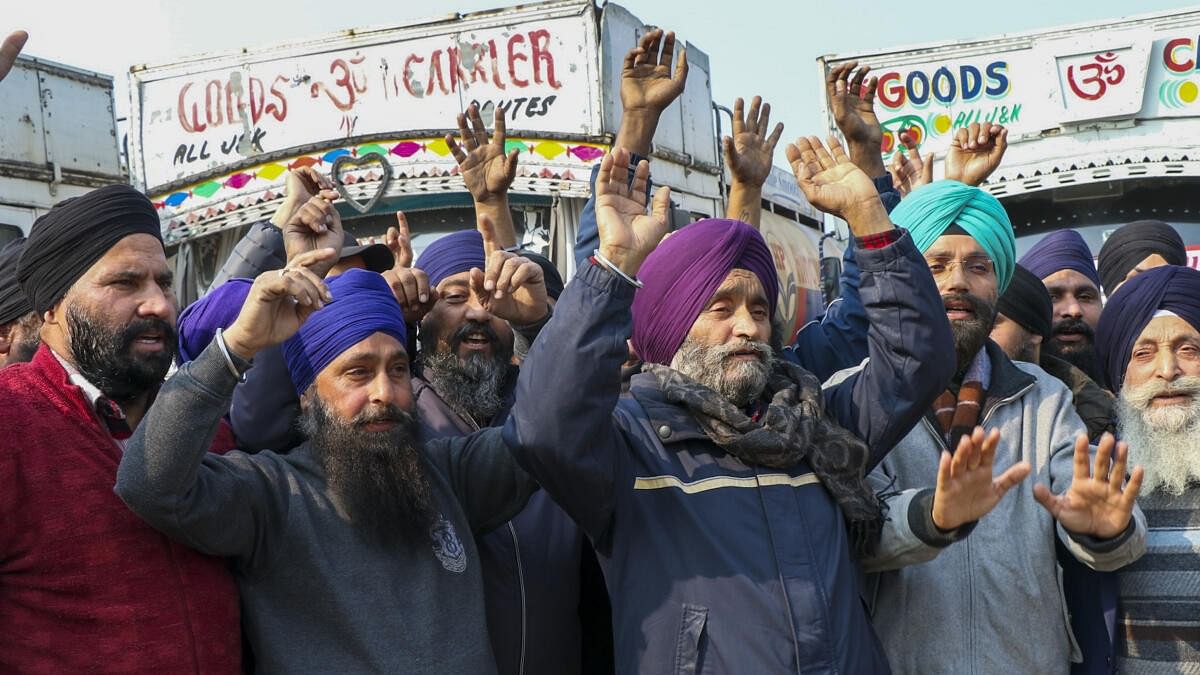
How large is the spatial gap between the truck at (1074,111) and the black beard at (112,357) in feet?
18.1

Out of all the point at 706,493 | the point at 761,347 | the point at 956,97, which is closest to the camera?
the point at 706,493

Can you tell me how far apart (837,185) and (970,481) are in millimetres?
815

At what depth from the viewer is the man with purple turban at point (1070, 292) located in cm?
498

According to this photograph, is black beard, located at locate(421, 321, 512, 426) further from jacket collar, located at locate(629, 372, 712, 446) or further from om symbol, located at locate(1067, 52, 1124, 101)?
om symbol, located at locate(1067, 52, 1124, 101)

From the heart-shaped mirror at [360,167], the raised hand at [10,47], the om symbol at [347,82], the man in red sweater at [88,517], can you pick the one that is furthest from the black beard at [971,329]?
the om symbol at [347,82]

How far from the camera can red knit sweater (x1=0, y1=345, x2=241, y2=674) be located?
8.68 ft

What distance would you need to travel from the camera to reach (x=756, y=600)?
9.05 ft

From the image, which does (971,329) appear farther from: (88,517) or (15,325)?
(15,325)

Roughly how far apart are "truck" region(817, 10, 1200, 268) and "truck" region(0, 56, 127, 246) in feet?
16.4

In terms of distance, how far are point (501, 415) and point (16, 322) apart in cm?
147

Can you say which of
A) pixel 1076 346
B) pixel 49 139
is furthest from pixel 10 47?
pixel 49 139

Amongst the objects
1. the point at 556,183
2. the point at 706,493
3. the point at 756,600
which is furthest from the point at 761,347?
the point at 556,183

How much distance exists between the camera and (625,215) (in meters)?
2.96

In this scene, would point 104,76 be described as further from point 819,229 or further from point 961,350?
point 961,350
